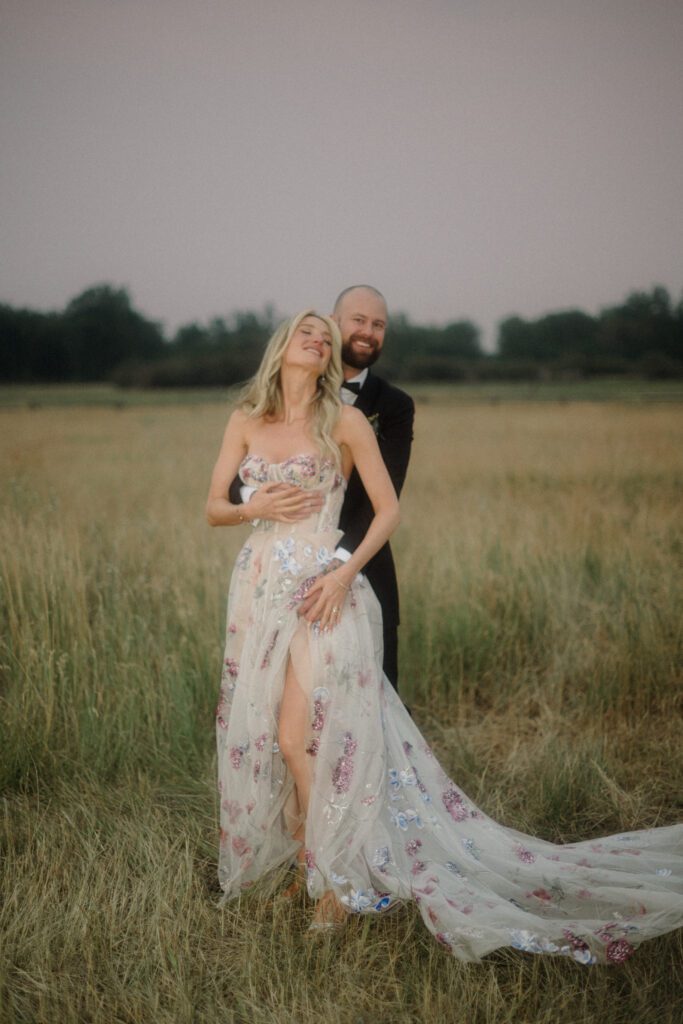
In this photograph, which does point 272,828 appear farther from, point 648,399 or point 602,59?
point 648,399

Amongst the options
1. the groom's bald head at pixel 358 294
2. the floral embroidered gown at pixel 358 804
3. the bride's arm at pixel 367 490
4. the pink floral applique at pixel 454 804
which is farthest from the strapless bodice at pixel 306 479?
the pink floral applique at pixel 454 804

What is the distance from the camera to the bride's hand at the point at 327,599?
2.73 meters

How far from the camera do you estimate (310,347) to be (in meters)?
2.89

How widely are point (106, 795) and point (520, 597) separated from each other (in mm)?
3005

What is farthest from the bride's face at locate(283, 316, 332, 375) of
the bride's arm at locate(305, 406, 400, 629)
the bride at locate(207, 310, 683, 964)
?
the bride's arm at locate(305, 406, 400, 629)

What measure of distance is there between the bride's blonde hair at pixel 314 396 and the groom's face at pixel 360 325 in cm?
42

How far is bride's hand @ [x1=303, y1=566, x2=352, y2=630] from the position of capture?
8.95 feet

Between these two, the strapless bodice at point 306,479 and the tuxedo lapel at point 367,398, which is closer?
the strapless bodice at point 306,479

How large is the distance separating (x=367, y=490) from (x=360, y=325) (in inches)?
34.6

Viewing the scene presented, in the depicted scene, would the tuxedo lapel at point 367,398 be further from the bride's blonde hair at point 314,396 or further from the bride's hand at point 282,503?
the bride's hand at point 282,503

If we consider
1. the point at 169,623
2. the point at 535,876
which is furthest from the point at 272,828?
the point at 169,623

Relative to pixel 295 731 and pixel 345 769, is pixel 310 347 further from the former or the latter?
pixel 345 769


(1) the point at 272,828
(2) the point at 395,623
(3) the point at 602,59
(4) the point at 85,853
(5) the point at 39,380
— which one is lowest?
(4) the point at 85,853

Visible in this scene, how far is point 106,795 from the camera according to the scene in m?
3.49
